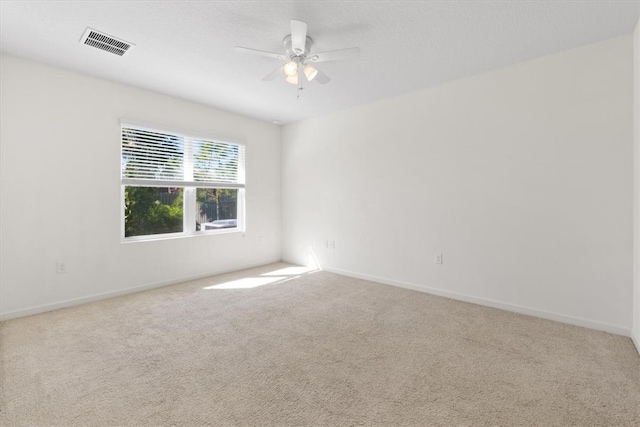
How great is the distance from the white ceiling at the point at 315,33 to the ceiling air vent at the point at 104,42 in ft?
0.22

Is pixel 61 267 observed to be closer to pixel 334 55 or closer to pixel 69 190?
pixel 69 190

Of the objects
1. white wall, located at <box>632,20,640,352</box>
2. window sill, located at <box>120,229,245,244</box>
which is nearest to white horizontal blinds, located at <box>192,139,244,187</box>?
window sill, located at <box>120,229,245,244</box>

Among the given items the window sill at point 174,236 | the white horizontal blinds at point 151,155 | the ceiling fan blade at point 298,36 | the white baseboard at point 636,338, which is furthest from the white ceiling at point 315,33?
the white baseboard at point 636,338

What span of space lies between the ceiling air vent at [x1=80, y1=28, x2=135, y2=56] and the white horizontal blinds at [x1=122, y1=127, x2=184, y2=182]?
1.17m

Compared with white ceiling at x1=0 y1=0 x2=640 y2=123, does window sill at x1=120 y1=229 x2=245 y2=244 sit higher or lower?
lower

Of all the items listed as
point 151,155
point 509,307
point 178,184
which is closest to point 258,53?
point 151,155

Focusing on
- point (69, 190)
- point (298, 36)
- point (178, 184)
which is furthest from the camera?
point (178, 184)

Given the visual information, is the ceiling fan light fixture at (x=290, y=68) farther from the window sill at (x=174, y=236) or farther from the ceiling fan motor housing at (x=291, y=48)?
the window sill at (x=174, y=236)

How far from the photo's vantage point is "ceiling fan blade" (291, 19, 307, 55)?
6.94 feet

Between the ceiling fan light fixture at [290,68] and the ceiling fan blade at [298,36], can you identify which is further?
the ceiling fan light fixture at [290,68]

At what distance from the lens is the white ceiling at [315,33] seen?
2.17 metres

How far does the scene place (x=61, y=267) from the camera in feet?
10.5

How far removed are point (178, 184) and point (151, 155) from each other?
498 millimetres

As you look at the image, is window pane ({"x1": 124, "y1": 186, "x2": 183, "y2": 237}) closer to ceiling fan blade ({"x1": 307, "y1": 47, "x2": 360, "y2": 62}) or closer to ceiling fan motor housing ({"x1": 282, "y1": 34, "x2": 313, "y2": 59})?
ceiling fan motor housing ({"x1": 282, "y1": 34, "x2": 313, "y2": 59})
